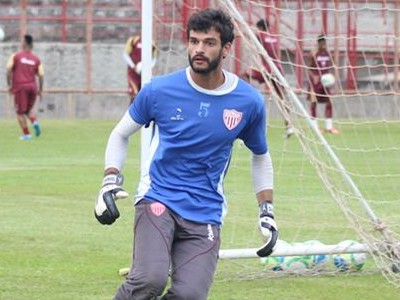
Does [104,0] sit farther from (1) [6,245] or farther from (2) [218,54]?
(2) [218,54]

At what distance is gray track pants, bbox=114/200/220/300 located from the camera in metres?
6.45

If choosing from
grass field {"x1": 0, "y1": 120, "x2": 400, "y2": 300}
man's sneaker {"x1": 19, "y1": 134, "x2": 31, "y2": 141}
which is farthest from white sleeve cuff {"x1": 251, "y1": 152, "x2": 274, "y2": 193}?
man's sneaker {"x1": 19, "y1": 134, "x2": 31, "y2": 141}

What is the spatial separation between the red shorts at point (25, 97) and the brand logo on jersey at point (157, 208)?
18.7m

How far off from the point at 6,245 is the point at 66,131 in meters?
15.6

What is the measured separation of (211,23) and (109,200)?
1.13 metres

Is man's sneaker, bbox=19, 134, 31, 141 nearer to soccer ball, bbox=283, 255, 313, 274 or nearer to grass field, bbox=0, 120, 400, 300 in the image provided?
grass field, bbox=0, 120, 400, 300

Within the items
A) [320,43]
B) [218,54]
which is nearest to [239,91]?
[218,54]

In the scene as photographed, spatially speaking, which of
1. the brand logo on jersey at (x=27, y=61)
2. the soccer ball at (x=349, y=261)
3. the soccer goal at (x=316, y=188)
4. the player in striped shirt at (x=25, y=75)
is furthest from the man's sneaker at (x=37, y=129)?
the soccer ball at (x=349, y=261)

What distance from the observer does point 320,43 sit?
2231cm

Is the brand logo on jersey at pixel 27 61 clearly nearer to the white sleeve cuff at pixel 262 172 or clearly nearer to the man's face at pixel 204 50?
the white sleeve cuff at pixel 262 172

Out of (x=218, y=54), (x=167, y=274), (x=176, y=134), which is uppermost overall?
(x=218, y=54)

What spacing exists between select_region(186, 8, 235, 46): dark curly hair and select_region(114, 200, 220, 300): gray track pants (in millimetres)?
983

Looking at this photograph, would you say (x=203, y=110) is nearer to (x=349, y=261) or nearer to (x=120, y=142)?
(x=120, y=142)

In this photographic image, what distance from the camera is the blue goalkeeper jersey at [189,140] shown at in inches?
270
